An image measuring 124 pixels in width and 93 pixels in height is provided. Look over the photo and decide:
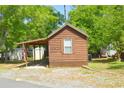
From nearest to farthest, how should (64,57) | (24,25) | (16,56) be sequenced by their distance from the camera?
(64,57) < (24,25) < (16,56)

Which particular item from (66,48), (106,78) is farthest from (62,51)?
(106,78)

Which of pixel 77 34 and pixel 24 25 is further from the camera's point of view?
pixel 24 25

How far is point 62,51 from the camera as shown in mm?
30344

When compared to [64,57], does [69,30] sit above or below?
above

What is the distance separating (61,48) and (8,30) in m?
12.6

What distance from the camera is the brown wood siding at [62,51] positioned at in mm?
30203

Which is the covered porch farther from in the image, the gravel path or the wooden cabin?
the gravel path

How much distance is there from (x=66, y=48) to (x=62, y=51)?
0.44 metres

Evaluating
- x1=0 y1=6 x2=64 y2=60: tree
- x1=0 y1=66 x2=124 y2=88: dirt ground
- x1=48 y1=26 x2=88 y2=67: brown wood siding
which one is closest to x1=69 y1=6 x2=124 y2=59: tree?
x1=0 y1=6 x2=64 y2=60: tree

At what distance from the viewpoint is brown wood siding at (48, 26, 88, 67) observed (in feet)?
99.1

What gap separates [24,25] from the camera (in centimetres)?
4062
